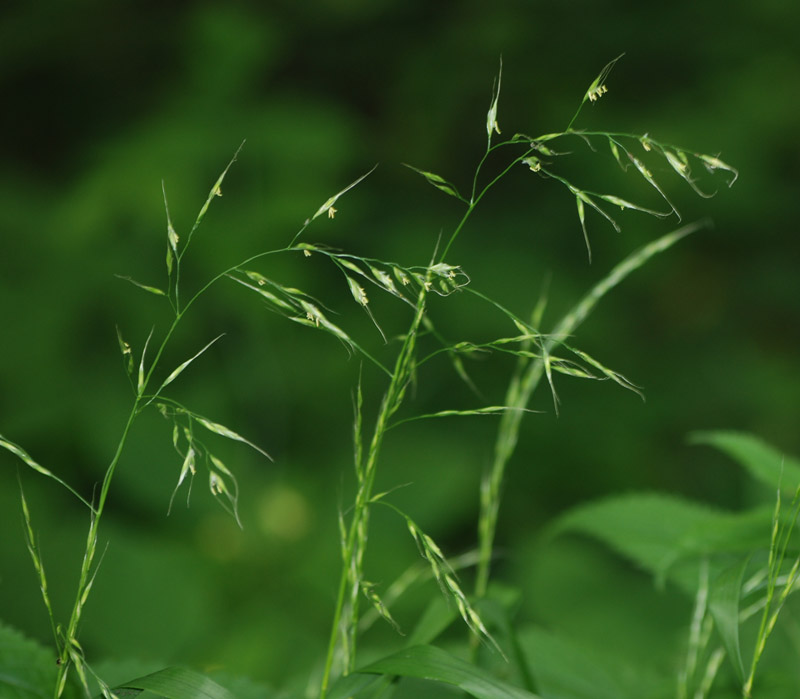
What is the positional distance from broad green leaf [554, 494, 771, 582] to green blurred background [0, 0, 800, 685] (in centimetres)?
137

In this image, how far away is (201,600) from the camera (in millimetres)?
2352

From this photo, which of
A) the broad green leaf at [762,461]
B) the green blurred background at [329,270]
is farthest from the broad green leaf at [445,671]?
the green blurred background at [329,270]

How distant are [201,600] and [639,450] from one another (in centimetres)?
180

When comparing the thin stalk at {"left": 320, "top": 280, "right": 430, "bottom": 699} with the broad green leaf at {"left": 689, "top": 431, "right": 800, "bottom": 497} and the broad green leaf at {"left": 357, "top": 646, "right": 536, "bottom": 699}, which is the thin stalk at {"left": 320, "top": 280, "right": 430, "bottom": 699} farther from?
the broad green leaf at {"left": 689, "top": 431, "right": 800, "bottom": 497}

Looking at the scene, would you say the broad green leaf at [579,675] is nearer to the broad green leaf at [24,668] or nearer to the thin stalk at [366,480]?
the thin stalk at [366,480]

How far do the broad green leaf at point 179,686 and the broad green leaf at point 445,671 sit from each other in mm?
114

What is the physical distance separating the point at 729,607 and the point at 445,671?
0.24 meters

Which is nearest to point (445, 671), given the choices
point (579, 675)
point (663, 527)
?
point (579, 675)

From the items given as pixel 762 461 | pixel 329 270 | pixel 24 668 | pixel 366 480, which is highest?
pixel 366 480

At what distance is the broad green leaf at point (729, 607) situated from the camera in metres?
0.67

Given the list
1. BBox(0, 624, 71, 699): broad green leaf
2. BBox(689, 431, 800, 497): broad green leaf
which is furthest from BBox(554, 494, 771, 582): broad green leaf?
BBox(0, 624, 71, 699): broad green leaf

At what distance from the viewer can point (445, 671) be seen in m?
0.64

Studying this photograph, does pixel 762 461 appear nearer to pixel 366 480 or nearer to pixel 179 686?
pixel 366 480

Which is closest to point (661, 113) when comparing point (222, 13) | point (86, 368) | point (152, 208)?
point (222, 13)
